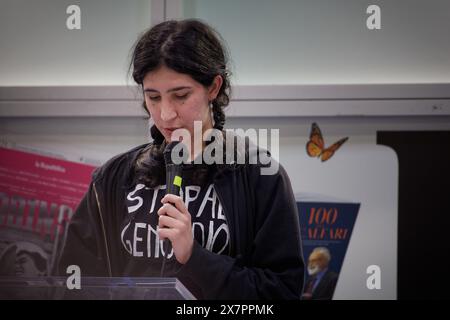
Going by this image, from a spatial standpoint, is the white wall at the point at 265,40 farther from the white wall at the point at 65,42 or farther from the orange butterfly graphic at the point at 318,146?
the orange butterfly graphic at the point at 318,146

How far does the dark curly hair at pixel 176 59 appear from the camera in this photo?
1274 mm

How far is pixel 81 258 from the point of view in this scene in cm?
138

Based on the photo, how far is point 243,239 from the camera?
128cm

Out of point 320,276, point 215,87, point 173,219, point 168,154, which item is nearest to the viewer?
point 173,219

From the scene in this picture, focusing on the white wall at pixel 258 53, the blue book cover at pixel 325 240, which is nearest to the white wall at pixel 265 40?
the white wall at pixel 258 53

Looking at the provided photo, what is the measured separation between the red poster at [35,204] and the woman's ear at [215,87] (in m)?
0.63

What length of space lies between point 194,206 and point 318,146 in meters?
0.62

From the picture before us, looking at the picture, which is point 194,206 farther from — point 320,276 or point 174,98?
point 320,276

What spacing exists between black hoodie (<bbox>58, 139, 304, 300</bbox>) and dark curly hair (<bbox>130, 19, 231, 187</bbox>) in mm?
78

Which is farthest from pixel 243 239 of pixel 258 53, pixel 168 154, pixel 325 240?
pixel 258 53

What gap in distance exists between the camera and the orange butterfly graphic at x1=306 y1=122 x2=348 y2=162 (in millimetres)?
1769

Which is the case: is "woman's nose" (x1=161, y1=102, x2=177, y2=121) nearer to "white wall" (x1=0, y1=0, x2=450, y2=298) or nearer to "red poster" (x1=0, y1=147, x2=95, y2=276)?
"white wall" (x1=0, y1=0, x2=450, y2=298)
